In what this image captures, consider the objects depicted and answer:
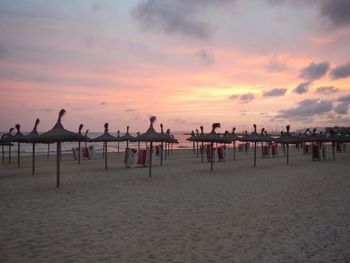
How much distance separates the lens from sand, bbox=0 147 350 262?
16.0 ft

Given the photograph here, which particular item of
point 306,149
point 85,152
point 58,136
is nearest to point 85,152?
point 85,152

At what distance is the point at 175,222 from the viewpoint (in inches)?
260

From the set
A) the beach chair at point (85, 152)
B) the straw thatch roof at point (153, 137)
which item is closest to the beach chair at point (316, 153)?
the straw thatch roof at point (153, 137)

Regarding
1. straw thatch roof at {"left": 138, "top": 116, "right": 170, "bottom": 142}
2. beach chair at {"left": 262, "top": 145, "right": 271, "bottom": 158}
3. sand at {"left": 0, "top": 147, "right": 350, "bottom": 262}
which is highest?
straw thatch roof at {"left": 138, "top": 116, "right": 170, "bottom": 142}

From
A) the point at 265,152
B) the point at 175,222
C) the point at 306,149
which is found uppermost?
the point at 306,149

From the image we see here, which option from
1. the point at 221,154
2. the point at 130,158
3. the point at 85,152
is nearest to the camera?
the point at 130,158

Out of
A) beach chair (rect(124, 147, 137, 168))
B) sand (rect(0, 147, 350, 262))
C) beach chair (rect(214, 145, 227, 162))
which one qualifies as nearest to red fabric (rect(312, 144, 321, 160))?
beach chair (rect(214, 145, 227, 162))

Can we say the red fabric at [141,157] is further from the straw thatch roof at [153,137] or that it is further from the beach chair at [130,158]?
the straw thatch roof at [153,137]

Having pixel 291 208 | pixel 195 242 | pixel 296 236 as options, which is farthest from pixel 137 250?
pixel 291 208

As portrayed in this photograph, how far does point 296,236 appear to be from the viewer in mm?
5641

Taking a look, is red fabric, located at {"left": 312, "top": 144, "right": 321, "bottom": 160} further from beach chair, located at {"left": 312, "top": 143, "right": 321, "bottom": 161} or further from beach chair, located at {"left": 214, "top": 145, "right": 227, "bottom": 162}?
beach chair, located at {"left": 214, "top": 145, "right": 227, "bottom": 162}

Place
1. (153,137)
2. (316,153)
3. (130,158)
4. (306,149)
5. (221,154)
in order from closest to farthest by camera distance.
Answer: (153,137) → (130,158) → (221,154) → (316,153) → (306,149)

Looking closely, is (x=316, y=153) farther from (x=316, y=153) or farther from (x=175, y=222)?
(x=175, y=222)

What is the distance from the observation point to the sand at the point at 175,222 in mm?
4891
